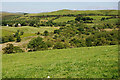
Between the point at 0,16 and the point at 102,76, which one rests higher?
the point at 0,16

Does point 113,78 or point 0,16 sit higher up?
point 0,16

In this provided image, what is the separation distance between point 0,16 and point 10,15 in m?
1.34

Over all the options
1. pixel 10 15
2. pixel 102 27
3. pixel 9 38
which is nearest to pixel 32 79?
pixel 10 15

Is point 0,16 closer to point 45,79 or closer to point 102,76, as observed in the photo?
point 45,79

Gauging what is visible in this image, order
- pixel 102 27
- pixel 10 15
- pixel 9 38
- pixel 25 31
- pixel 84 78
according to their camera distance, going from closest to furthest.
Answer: pixel 10 15 → pixel 84 78 → pixel 9 38 → pixel 25 31 → pixel 102 27

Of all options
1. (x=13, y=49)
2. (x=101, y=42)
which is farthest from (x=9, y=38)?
(x=101, y=42)

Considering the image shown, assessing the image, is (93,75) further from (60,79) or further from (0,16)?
(0,16)

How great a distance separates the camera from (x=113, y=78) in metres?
9.07

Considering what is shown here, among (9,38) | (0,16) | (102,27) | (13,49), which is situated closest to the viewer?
(0,16)

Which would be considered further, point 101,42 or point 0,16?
point 101,42

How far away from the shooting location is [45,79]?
32.6 ft

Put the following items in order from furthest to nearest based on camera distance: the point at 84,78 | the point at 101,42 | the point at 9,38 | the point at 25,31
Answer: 1. the point at 25,31
2. the point at 9,38
3. the point at 101,42
4. the point at 84,78

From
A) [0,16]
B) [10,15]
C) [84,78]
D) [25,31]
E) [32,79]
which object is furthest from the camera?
[25,31]

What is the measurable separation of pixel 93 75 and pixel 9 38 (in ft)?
332
